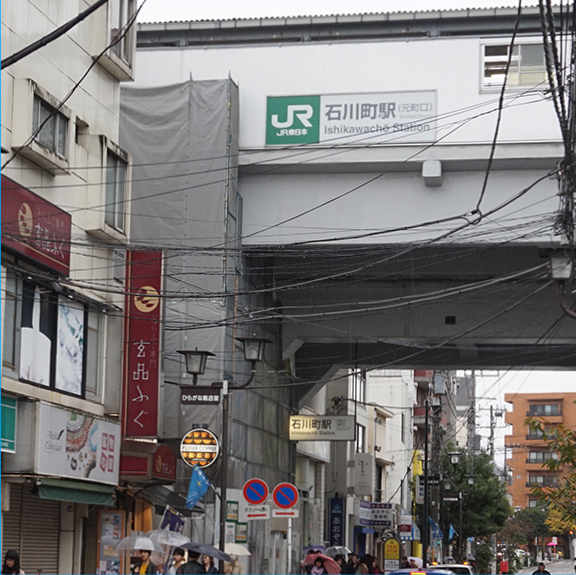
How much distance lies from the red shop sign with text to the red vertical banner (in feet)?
8.34

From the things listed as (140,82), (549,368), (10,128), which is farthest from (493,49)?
(10,128)

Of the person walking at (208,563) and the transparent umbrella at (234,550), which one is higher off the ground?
the person walking at (208,563)

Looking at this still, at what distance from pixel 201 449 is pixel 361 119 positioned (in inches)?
471

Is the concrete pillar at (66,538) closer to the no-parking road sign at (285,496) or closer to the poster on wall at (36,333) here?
the poster on wall at (36,333)

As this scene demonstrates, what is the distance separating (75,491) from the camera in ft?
67.6

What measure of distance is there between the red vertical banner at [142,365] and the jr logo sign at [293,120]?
29.0ft

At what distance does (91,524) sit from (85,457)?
11.6 feet

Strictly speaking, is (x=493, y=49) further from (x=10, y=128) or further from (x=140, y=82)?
(x=10, y=128)

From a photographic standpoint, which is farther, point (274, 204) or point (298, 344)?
point (298, 344)

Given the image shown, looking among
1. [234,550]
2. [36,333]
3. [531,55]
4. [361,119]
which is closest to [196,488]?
[234,550]

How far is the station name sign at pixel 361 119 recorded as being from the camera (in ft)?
102

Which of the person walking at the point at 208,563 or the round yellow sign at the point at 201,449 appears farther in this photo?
the round yellow sign at the point at 201,449

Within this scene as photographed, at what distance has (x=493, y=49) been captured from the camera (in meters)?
31.4

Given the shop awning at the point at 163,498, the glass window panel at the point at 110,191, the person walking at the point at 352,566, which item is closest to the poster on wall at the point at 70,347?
the glass window panel at the point at 110,191
